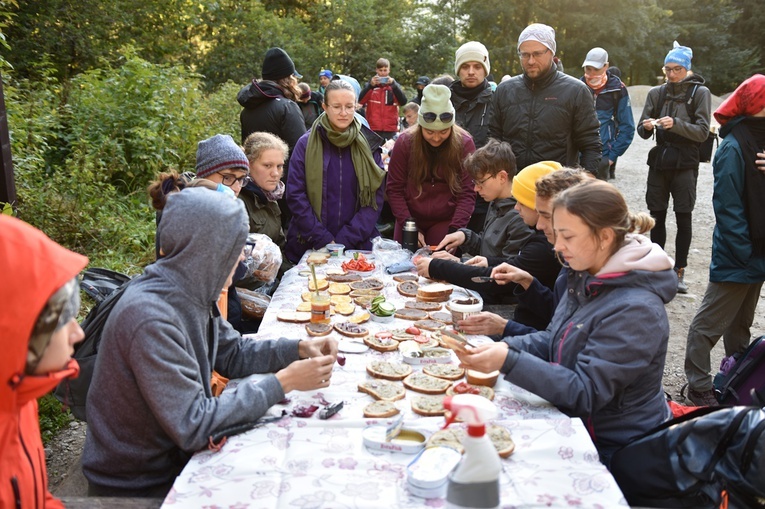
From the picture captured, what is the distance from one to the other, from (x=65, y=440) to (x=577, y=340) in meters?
3.26

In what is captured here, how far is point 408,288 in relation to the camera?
377cm

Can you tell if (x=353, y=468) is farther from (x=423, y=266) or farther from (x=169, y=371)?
(x=423, y=266)

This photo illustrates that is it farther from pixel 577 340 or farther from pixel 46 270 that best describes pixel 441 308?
pixel 46 270

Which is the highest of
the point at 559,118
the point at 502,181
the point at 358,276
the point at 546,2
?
the point at 546,2

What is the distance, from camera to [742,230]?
4145mm

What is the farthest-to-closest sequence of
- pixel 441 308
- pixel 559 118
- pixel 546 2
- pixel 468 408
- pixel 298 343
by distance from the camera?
pixel 546 2 → pixel 559 118 → pixel 441 308 → pixel 298 343 → pixel 468 408

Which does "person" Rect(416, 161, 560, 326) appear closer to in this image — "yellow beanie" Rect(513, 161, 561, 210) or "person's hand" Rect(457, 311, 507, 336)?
"yellow beanie" Rect(513, 161, 561, 210)

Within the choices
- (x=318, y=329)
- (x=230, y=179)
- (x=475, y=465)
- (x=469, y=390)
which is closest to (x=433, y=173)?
(x=230, y=179)

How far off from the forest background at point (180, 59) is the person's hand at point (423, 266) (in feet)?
8.40

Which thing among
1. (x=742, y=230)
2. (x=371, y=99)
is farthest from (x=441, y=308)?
(x=371, y=99)

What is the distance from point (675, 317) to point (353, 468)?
16.3ft

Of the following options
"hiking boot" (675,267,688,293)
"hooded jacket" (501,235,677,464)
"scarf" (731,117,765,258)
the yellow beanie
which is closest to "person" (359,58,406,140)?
"hiking boot" (675,267,688,293)

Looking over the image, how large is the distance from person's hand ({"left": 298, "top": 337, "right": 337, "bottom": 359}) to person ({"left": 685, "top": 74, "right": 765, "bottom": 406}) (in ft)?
9.79

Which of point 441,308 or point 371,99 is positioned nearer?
point 441,308
